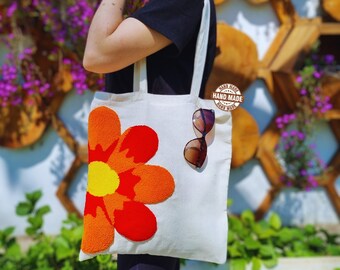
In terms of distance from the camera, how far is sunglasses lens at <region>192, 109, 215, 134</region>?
121 cm

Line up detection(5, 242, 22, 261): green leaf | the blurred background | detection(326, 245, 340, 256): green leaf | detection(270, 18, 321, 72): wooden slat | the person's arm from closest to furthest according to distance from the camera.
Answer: the person's arm → detection(5, 242, 22, 261): green leaf → detection(326, 245, 340, 256): green leaf → the blurred background → detection(270, 18, 321, 72): wooden slat

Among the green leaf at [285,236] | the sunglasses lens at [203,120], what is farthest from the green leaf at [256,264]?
the sunglasses lens at [203,120]

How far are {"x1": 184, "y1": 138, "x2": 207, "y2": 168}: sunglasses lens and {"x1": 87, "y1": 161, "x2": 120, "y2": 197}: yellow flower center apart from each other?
0.15 metres

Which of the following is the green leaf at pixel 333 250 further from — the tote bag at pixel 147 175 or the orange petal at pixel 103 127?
the orange petal at pixel 103 127

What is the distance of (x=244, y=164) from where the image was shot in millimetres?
2891

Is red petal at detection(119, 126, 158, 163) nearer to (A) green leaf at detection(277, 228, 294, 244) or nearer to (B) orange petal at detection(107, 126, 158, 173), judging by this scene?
(B) orange petal at detection(107, 126, 158, 173)

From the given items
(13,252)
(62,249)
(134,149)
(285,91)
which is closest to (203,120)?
(134,149)

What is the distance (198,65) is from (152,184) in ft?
0.87

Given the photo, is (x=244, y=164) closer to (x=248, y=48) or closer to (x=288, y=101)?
(x=288, y=101)

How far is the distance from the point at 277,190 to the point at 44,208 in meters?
1.20

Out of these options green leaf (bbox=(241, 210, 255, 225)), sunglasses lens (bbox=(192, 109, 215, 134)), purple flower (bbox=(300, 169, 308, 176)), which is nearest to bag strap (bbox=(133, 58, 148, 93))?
sunglasses lens (bbox=(192, 109, 215, 134))

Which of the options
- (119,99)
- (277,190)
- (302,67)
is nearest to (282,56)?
(302,67)

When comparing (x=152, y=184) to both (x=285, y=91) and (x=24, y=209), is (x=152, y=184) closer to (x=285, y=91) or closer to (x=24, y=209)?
(x=24, y=209)

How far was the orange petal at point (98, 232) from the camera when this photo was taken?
1226 mm
